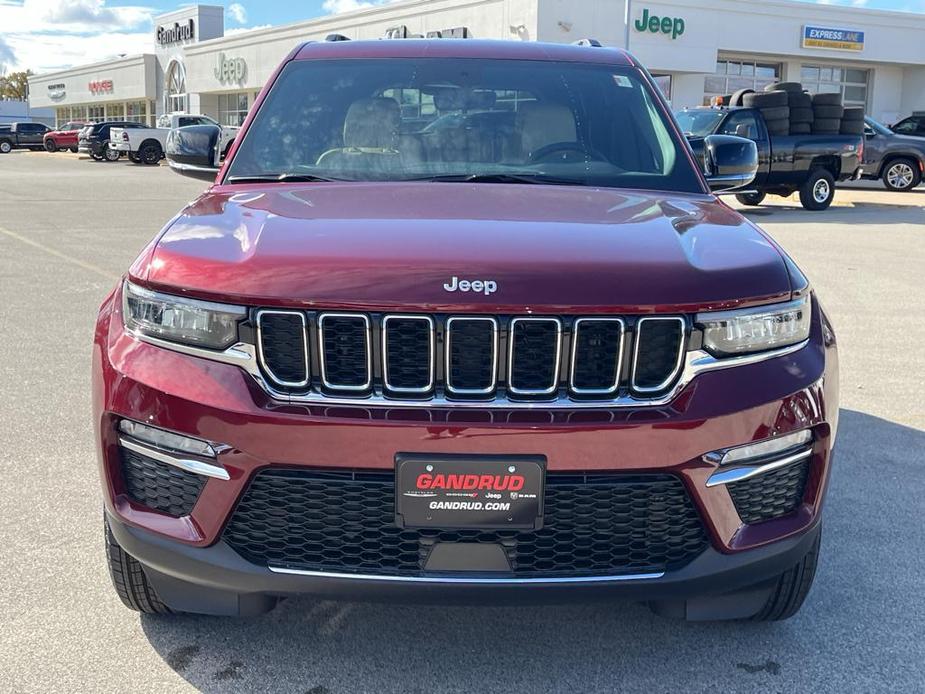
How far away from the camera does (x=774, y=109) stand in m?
16.8

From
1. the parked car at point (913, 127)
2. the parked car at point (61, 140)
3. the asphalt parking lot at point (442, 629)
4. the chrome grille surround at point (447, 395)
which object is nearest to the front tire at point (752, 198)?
the parked car at point (913, 127)

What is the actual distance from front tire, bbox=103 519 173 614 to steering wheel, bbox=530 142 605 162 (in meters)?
1.97

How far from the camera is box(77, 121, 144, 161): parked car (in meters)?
38.2

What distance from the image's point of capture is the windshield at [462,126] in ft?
11.4

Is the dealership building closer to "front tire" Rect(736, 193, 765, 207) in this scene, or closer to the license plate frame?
"front tire" Rect(736, 193, 765, 207)

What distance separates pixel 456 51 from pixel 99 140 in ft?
124

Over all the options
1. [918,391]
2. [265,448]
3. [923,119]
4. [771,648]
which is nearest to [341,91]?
[265,448]

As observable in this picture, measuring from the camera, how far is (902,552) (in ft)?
11.5

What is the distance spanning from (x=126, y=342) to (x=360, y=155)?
1351 mm

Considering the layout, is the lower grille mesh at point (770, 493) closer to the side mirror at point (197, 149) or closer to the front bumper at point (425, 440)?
the front bumper at point (425, 440)

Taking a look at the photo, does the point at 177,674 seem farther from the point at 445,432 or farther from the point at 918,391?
the point at 918,391

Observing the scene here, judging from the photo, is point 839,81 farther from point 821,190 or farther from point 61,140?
point 61,140

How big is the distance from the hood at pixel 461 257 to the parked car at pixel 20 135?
178 feet

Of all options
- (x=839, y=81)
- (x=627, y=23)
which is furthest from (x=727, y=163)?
(x=839, y=81)
